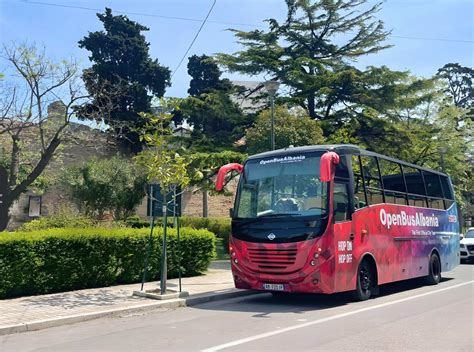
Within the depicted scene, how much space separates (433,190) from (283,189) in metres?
7.04

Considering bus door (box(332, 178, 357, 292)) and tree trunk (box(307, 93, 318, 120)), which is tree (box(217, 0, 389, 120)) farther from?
bus door (box(332, 178, 357, 292))

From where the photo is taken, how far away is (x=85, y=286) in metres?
11.9

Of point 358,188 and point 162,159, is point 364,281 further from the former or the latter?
point 162,159

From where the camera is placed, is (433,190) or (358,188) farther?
(433,190)

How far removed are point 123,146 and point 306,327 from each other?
32.5 meters

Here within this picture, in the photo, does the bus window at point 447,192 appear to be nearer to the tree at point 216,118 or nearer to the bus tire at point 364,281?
the bus tire at point 364,281

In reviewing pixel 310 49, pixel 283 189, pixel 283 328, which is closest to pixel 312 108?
pixel 310 49

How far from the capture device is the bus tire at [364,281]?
34.2 ft

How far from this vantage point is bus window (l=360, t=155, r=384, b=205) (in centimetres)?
1120

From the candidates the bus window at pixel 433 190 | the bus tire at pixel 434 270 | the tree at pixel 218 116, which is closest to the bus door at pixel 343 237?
the bus tire at pixel 434 270

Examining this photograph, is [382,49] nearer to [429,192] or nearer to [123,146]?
[429,192]

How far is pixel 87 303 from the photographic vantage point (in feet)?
33.1

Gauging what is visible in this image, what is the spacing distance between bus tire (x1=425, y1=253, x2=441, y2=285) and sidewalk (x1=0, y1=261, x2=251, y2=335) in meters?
5.76

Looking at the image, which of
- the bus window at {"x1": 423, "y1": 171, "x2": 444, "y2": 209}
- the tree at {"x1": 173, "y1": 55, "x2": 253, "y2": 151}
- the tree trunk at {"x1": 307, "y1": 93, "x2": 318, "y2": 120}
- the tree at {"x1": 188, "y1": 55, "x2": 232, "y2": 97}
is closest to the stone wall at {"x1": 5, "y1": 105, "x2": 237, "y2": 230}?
the tree at {"x1": 173, "y1": 55, "x2": 253, "y2": 151}
